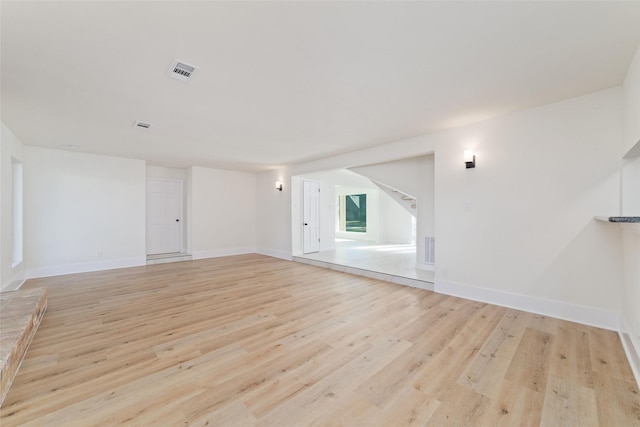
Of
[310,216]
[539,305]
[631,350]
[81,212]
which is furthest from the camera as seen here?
[310,216]

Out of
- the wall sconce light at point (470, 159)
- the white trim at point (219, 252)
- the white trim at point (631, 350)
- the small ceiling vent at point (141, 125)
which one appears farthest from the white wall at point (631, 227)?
the white trim at point (219, 252)

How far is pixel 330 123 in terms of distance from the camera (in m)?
3.72

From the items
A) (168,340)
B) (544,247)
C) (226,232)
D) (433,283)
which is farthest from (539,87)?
(226,232)

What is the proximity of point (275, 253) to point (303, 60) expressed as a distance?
5994mm

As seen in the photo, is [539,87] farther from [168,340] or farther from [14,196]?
[14,196]

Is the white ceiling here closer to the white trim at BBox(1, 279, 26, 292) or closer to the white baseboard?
the white trim at BBox(1, 279, 26, 292)

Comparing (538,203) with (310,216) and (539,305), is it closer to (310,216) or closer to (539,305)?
(539,305)

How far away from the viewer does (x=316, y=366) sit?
2.13m

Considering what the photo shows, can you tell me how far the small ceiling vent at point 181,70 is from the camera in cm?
222

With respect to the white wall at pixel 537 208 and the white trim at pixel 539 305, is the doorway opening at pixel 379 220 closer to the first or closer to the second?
the white trim at pixel 539 305

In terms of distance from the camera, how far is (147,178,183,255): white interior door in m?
6.97

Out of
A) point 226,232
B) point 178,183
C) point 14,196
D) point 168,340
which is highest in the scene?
point 178,183

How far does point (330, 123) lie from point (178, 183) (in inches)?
219

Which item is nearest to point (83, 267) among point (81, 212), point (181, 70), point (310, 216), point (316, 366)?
point (81, 212)
